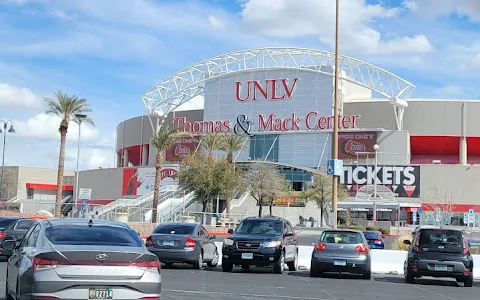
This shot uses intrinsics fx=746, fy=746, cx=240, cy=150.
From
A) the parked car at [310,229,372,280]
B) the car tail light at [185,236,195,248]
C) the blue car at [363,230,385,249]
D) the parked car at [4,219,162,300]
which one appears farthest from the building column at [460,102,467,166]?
the parked car at [4,219,162,300]

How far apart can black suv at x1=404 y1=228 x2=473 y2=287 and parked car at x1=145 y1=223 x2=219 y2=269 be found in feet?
21.6

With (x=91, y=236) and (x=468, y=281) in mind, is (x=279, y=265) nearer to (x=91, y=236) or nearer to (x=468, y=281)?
(x=468, y=281)

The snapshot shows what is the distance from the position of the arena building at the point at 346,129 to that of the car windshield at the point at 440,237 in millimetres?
55873

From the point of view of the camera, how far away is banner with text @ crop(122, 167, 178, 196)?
8881 cm

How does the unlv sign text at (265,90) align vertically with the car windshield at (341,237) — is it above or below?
above

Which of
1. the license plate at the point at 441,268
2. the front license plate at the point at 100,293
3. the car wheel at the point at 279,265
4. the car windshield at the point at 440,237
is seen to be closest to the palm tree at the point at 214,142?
the car wheel at the point at 279,265

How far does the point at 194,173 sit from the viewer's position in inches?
2499

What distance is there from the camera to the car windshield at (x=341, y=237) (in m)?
22.6

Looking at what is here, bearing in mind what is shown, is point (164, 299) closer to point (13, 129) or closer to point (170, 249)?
point (170, 249)

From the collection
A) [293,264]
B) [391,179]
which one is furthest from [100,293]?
[391,179]

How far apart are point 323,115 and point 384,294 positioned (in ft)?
218

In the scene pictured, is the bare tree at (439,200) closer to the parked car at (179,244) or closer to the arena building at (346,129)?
the arena building at (346,129)

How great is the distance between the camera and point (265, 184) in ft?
243

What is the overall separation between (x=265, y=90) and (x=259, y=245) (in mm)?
64777
